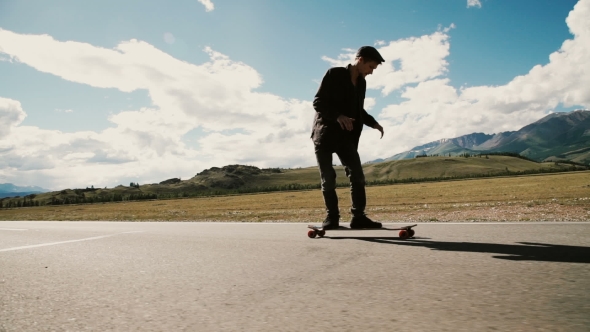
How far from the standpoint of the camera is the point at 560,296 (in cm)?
180

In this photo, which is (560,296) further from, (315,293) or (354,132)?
(354,132)

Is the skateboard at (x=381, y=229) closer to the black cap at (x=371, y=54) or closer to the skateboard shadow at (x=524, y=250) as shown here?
the skateboard shadow at (x=524, y=250)

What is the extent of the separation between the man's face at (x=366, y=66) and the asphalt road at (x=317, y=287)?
105 inches

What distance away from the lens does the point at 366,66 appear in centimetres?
537

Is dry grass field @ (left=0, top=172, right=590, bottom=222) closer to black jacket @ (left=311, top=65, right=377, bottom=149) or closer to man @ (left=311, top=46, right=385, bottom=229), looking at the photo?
man @ (left=311, top=46, right=385, bottom=229)

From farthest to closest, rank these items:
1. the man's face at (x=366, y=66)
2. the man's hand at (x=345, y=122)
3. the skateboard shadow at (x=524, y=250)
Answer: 1. the man's face at (x=366, y=66)
2. the man's hand at (x=345, y=122)
3. the skateboard shadow at (x=524, y=250)

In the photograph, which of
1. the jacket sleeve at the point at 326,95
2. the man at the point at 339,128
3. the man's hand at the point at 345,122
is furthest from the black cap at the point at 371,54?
the man's hand at the point at 345,122

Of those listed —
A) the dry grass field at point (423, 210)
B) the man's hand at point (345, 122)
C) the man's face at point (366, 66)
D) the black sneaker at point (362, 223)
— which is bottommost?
the dry grass field at point (423, 210)

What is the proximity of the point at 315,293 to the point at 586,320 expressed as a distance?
127 centimetres

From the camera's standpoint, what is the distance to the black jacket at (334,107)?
5328 mm

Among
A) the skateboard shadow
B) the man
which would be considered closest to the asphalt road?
the skateboard shadow

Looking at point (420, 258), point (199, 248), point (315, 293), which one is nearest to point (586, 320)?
point (315, 293)

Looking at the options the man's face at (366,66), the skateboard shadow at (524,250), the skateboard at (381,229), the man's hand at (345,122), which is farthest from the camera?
the man's face at (366,66)

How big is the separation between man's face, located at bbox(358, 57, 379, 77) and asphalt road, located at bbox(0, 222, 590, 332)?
2.66m
